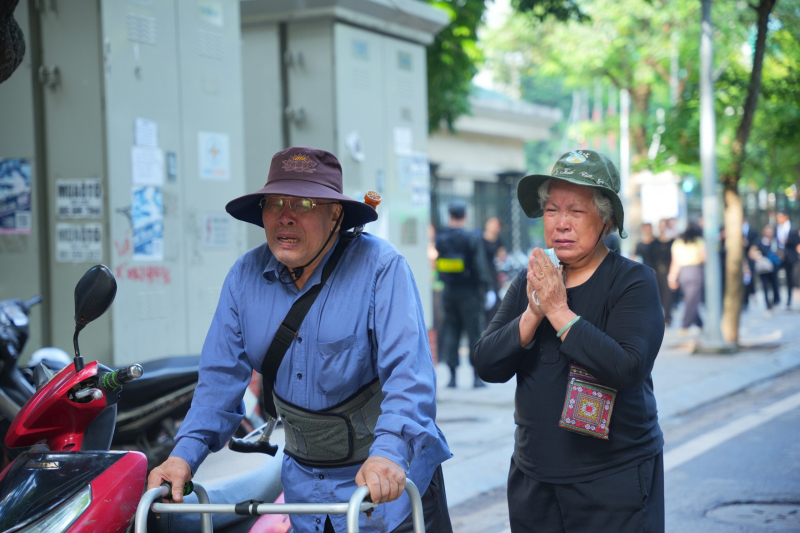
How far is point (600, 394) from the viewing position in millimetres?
2736

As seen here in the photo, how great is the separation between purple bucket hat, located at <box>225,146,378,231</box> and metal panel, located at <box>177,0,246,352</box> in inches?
147

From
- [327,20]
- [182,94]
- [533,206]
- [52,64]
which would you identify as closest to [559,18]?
[327,20]

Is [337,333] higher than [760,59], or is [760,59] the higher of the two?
[760,59]

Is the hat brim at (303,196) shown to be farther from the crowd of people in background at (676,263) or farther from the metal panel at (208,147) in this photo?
the crowd of people in background at (676,263)

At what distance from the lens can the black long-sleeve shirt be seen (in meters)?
2.69

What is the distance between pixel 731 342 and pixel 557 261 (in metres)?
10.1

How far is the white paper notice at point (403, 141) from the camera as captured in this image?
872 cm

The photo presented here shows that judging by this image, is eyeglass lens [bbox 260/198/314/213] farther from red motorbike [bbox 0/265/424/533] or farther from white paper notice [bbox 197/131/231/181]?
white paper notice [bbox 197/131/231/181]

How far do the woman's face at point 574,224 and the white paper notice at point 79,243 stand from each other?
3.70 metres

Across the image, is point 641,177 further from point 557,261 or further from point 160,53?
point 557,261

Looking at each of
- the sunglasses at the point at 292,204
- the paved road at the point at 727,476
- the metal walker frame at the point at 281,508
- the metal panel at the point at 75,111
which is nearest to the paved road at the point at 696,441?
the paved road at the point at 727,476

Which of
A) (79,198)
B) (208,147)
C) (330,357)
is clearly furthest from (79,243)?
(330,357)

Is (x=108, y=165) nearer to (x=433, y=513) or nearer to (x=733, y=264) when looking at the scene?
(x=433, y=513)

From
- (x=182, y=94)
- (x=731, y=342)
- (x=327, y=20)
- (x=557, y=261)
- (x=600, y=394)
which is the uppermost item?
(x=327, y=20)
